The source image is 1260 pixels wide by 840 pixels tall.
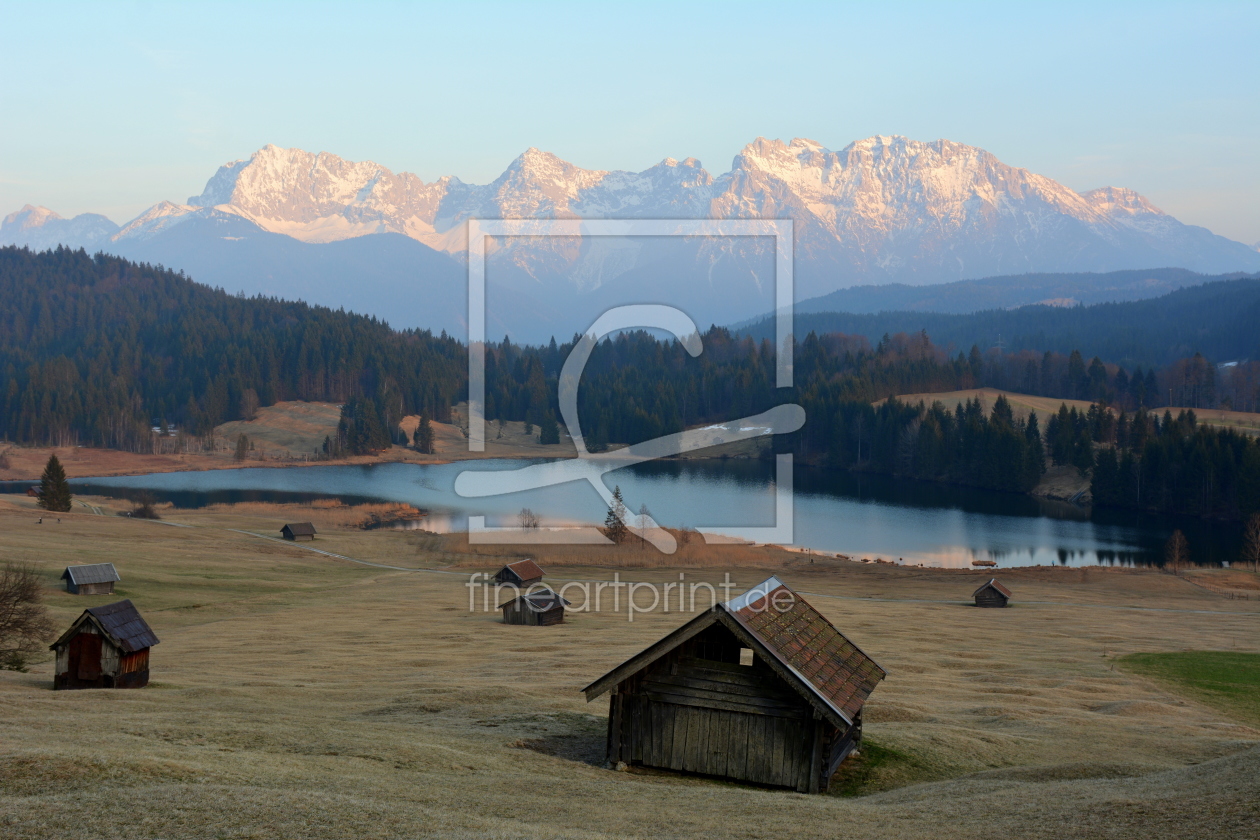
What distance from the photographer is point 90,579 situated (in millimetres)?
55000

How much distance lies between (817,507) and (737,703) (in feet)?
352

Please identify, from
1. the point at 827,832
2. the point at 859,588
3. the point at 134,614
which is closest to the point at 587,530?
the point at 859,588

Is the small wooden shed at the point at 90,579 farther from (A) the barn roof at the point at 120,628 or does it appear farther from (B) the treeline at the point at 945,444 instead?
(B) the treeline at the point at 945,444

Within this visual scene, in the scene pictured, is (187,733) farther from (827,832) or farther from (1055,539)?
(1055,539)

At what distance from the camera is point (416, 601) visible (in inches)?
2421

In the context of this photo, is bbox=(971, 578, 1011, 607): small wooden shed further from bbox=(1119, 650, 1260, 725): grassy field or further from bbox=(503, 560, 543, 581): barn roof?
bbox=(503, 560, 543, 581): barn roof

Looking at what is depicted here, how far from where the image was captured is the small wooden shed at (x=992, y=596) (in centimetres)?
6444

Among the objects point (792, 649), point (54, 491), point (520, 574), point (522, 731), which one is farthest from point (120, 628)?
point (54, 491)

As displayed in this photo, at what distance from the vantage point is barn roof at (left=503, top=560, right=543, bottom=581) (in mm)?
65812

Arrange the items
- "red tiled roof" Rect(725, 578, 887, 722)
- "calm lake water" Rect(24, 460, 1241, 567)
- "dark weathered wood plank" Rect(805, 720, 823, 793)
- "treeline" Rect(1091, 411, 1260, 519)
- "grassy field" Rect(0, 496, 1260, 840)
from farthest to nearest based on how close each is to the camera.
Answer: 1. "treeline" Rect(1091, 411, 1260, 519)
2. "calm lake water" Rect(24, 460, 1241, 567)
3. "red tiled roof" Rect(725, 578, 887, 722)
4. "dark weathered wood plank" Rect(805, 720, 823, 793)
5. "grassy field" Rect(0, 496, 1260, 840)

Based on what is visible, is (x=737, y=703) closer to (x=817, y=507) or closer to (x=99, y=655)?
(x=99, y=655)

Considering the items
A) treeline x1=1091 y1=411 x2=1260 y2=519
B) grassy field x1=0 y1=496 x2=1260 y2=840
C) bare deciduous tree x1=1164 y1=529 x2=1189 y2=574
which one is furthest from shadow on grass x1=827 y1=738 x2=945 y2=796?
treeline x1=1091 y1=411 x2=1260 y2=519

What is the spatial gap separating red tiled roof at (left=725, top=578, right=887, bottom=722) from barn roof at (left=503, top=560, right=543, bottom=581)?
42.5 metres
